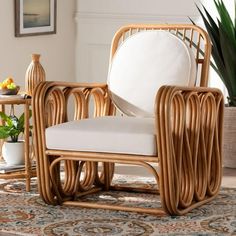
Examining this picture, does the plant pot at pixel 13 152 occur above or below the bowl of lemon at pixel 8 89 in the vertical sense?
below

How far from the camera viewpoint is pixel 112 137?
10.5 feet

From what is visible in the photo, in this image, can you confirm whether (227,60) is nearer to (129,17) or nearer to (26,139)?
(129,17)

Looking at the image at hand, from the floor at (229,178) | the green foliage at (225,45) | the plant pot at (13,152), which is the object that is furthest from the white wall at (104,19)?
the plant pot at (13,152)

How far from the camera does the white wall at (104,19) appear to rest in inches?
213

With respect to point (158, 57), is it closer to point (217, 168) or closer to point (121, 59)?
point (121, 59)

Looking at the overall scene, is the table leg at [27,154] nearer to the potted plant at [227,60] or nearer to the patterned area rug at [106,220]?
the patterned area rug at [106,220]

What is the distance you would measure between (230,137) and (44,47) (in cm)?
157

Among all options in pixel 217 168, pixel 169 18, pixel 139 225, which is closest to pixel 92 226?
pixel 139 225

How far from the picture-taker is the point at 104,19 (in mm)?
5633

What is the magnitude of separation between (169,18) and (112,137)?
7.83 ft

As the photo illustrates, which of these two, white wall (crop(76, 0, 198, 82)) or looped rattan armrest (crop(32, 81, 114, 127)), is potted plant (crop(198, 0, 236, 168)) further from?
looped rattan armrest (crop(32, 81, 114, 127))

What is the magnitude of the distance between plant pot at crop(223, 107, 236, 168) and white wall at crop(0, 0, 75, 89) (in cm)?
144

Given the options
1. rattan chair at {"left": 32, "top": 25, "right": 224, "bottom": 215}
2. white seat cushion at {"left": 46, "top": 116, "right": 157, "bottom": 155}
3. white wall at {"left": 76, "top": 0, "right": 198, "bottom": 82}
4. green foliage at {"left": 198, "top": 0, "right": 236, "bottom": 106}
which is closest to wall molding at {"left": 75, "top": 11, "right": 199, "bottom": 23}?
white wall at {"left": 76, "top": 0, "right": 198, "bottom": 82}

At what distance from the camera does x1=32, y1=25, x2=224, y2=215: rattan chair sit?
316 centimetres
